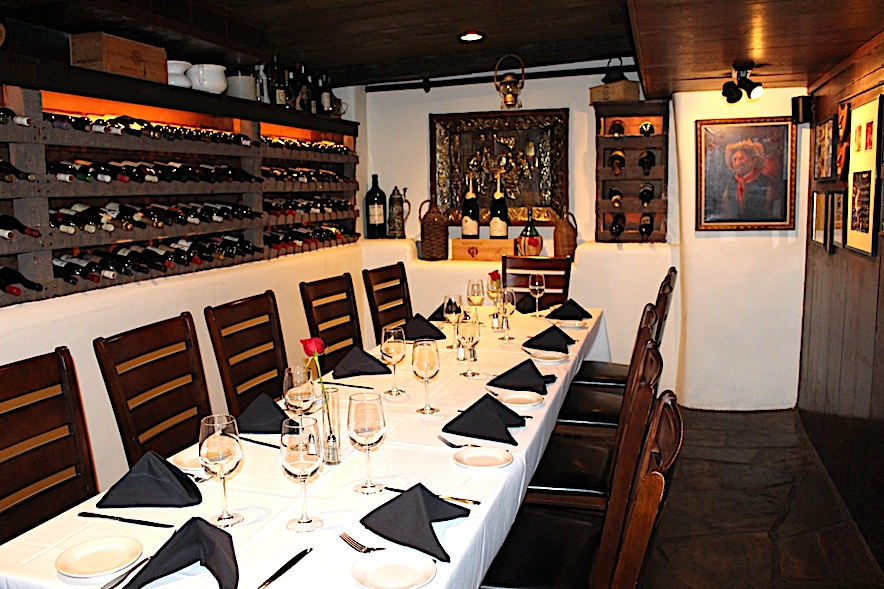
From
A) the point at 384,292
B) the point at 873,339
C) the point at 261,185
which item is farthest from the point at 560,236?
the point at 873,339

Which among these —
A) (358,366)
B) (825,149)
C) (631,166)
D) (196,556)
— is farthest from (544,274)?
(196,556)

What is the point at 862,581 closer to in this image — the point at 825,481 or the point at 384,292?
the point at 825,481

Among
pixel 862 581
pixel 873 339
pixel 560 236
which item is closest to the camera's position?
pixel 862 581

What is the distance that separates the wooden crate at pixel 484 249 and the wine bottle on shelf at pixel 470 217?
107 millimetres

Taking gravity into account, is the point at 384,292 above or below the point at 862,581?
above

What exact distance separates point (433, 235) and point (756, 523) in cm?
312

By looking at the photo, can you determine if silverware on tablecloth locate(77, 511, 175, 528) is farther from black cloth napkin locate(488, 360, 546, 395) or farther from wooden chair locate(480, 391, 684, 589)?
black cloth napkin locate(488, 360, 546, 395)

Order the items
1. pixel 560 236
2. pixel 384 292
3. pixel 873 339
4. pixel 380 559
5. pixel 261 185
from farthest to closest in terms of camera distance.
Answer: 1. pixel 560 236
2. pixel 261 185
3. pixel 384 292
4. pixel 873 339
5. pixel 380 559

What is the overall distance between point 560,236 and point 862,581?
3127mm

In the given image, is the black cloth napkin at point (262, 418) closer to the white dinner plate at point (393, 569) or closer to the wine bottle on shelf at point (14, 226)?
the white dinner plate at point (393, 569)

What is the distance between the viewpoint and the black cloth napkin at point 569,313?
3.81m

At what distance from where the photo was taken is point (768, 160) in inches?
188

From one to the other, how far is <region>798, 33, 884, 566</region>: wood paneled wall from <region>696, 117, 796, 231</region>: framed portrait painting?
0.28 meters

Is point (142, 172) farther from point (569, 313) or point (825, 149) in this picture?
point (825, 149)
